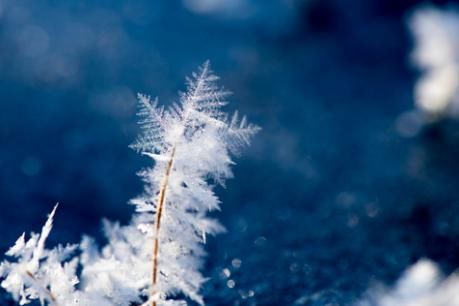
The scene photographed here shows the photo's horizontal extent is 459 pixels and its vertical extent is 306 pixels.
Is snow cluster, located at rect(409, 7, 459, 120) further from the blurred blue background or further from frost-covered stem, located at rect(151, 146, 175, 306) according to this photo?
frost-covered stem, located at rect(151, 146, 175, 306)

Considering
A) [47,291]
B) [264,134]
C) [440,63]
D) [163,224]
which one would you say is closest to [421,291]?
[163,224]

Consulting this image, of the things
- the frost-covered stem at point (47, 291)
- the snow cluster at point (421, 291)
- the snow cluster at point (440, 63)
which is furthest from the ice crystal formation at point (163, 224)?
the snow cluster at point (440, 63)

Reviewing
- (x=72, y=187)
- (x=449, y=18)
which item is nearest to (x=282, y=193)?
(x=72, y=187)

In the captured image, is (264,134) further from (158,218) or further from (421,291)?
(158,218)

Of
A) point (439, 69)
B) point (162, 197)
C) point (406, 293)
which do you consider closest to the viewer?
point (162, 197)

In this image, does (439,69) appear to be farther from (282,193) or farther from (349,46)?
(282,193)

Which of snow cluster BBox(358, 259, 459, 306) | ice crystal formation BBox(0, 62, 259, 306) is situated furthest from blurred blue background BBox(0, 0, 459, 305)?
ice crystal formation BBox(0, 62, 259, 306)
